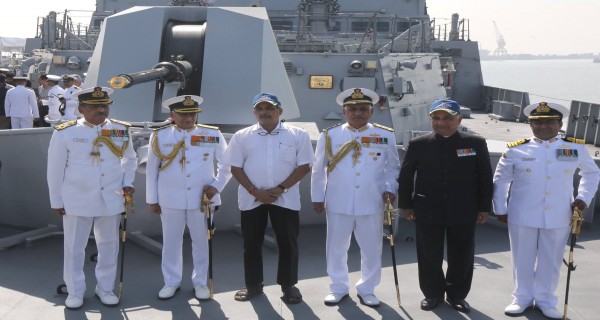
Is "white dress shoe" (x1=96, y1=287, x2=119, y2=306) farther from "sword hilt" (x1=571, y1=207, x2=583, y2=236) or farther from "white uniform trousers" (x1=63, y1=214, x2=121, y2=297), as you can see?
"sword hilt" (x1=571, y1=207, x2=583, y2=236)

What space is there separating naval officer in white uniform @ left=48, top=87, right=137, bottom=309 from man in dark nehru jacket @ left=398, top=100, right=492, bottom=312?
1742 millimetres

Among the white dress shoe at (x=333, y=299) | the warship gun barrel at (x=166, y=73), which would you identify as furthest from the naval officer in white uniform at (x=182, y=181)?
the warship gun barrel at (x=166, y=73)

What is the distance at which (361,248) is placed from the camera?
14.1ft

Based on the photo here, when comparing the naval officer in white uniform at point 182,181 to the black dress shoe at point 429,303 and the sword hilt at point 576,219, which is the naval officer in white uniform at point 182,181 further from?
the sword hilt at point 576,219

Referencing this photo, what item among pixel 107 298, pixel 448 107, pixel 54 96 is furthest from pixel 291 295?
pixel 54 96

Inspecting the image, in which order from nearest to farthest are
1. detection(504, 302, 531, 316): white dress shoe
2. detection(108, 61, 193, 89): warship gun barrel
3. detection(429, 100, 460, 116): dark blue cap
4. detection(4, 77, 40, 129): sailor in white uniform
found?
detection(429, 100, 460, 116): dark blue cap
detection(504, 302, 531, 316): white dress shoe
detection(108, 61, 193, 89): warship gun barrel
detection(4, 77, 40, 129): sailor in white uniform

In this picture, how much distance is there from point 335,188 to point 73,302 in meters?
1.72

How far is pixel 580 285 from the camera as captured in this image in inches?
184

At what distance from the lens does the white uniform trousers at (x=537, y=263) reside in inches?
160

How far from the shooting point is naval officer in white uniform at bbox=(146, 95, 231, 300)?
4.30 meters

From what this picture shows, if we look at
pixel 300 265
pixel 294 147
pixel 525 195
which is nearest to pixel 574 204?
pixel 525 195

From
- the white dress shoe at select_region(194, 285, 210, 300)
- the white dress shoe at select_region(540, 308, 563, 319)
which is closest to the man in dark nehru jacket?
the white dress shoe at select_region(540, 308, 563, 319)

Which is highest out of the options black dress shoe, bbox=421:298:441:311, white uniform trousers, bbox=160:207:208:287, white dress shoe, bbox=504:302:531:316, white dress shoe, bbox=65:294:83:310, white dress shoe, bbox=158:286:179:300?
white uniform trousers, bbox=160:207:208:287

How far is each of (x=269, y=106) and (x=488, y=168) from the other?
4.43ft
